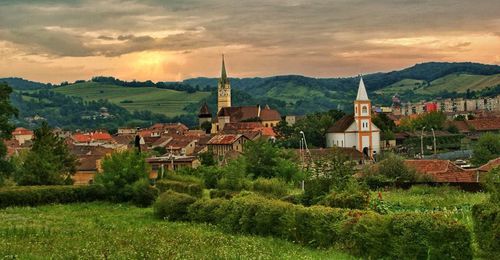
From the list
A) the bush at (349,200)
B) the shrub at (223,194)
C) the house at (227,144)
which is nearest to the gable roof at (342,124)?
the house at (227,144)

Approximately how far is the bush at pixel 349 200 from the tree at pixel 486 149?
54789 millimetres

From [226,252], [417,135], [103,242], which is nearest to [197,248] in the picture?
[226,252]

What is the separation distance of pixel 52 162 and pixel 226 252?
3677cm

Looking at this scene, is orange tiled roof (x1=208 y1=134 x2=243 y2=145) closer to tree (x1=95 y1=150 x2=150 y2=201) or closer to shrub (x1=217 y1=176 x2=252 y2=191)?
tree (x1=95 y1=150 x2=150 y2=201)

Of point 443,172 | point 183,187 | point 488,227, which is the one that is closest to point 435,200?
point 183,187

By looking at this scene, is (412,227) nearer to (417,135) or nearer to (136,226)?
(136,226)

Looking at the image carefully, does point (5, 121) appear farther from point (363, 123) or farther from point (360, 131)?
point (363, 123)

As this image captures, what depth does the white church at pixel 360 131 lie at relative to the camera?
10675cm

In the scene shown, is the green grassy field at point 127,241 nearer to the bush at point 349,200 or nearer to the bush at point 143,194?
the bush at point 349,200

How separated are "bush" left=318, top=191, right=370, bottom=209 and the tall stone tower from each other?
8268 cm

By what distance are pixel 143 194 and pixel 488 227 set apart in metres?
26.0

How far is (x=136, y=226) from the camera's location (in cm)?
2831

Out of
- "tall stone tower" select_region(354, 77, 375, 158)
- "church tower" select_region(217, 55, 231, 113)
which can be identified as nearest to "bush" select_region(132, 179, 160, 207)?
"tall stone tower" select_region(354, 77, 375, 158)

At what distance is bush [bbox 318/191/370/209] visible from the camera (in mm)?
24109
